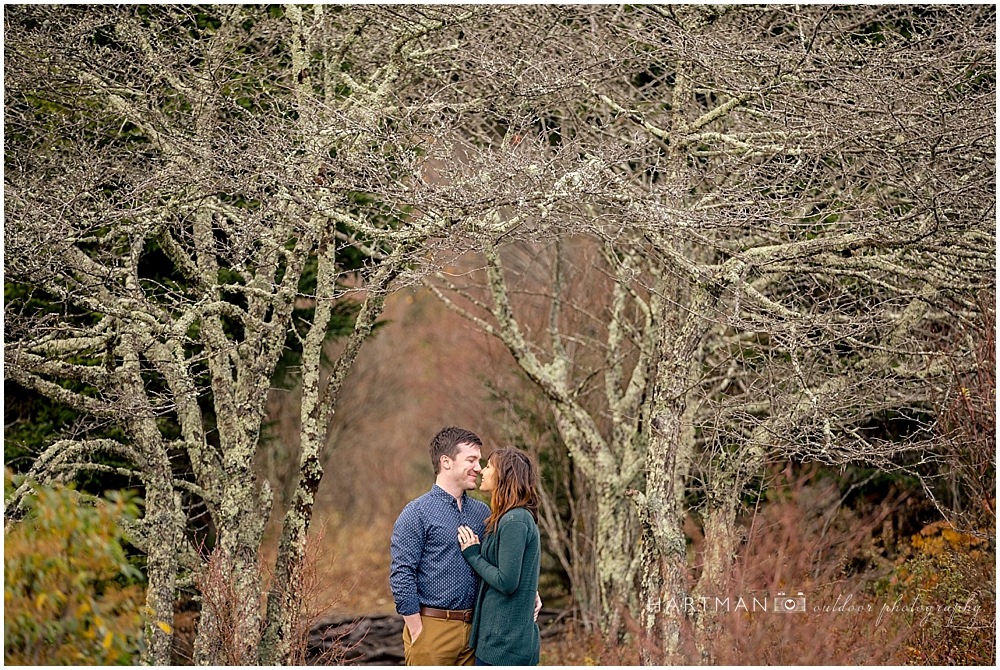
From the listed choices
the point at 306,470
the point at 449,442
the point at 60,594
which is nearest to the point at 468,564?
the point at 449,442

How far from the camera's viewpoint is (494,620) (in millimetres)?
3570

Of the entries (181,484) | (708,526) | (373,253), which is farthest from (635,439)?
(181,484)

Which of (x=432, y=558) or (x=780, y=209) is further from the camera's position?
(x=780, y=209)

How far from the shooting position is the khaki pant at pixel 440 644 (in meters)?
3.63

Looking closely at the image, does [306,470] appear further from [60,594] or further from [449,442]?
[60,594]

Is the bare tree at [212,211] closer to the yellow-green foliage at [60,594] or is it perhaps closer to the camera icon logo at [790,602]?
the yellow-green foliage at [60,594]

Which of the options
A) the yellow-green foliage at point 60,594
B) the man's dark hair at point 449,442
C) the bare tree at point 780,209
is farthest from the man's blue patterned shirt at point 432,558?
the bare tree at point 780,209

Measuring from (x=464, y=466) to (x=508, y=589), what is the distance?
1.71 ft

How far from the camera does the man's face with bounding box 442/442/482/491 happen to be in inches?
146

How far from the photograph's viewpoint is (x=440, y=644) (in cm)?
366

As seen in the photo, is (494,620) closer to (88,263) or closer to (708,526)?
(708,526)

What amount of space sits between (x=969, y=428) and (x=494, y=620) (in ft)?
11.7

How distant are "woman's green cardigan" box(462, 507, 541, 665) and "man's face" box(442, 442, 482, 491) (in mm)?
234

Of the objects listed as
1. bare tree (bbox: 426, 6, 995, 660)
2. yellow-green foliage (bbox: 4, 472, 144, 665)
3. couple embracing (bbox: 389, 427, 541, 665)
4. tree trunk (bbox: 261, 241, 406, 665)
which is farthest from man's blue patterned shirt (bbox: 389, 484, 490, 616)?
tree trunk (bbox: 261, 241, 406, 665)
